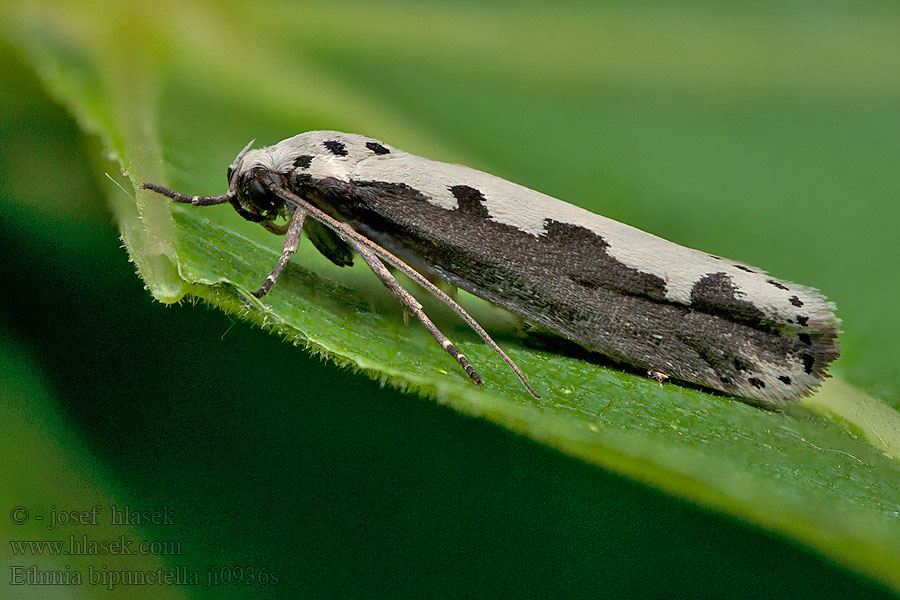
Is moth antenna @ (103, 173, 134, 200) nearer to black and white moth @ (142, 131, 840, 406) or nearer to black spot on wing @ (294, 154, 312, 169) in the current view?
black and white moth @ (142, 131, 840, 406)

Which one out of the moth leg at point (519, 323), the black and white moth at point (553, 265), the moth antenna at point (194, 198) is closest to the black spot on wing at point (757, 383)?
the black and white moth at point (553, 265)

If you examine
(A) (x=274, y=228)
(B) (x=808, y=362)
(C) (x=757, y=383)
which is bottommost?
(A) (x=274, y=228)

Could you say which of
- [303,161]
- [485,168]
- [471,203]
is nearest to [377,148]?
[303,161]

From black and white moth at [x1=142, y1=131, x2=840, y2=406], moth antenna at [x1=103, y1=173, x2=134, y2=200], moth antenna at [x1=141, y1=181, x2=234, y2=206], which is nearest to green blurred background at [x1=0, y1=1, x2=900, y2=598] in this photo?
moth antenna at [x1=103, y1=173, x2=134, y2=200]

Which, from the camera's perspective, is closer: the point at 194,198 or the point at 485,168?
the point at 194,198

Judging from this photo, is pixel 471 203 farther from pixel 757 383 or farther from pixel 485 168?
pixel 757 383

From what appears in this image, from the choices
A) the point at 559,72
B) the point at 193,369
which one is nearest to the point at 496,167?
the point at 559,72

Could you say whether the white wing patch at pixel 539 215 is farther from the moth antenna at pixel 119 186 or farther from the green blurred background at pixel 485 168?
the moth antenna at pixel 119 186
